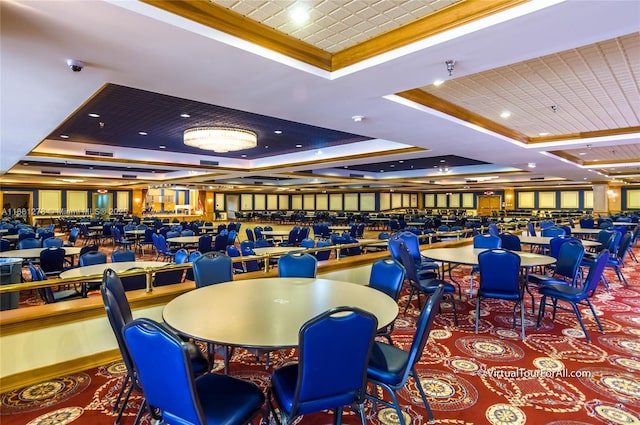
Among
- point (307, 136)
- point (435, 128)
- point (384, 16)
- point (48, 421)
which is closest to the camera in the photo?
point (48, 421)

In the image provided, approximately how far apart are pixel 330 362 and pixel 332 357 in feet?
0.08

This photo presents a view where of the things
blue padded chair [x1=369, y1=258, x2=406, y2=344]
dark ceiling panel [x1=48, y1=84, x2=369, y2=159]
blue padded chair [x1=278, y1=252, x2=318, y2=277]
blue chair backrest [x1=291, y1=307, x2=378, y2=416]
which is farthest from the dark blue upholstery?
blue chair backrest [x1=291, y1=307, x2=378, y2=416]

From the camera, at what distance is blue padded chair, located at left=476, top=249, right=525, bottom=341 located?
3.57 metres

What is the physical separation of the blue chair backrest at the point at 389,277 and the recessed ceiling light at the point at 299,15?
1.99 metres

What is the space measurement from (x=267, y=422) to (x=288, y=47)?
8.29ft

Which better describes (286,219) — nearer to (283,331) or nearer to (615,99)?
(615,99)

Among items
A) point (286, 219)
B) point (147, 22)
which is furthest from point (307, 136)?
point (286, 219)

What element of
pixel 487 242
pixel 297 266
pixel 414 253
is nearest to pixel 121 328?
pixel 297 266

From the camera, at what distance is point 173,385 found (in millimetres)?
1419

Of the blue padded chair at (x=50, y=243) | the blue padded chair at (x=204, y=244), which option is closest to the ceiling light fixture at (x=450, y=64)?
the blue padded chair at (x=204, y=244)

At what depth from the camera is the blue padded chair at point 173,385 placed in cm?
137

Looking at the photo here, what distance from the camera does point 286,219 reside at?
76.5 feet

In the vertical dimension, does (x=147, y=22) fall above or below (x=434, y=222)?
above

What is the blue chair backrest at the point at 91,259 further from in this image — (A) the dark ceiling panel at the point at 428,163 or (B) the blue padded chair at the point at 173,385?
(A) the dark ceiling panel at the point at 428,163
